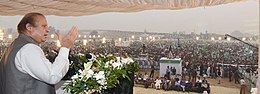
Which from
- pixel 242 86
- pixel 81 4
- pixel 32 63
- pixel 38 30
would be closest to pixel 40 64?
pixel 32 63

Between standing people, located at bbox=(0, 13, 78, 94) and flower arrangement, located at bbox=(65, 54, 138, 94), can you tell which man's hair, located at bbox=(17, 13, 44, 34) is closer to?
standing people, located at bbox=(0, 13, 78, 94)

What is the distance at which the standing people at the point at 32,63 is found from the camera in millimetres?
1302

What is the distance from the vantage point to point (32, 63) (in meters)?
1.30

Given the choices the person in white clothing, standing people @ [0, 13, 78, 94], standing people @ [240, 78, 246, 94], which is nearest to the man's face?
standing people @ [0, 13, 78, 94]

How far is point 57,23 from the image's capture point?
3445 mm

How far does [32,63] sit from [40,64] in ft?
0.12

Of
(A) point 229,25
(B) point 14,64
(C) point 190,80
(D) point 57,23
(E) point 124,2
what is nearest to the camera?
(B) point 14,64

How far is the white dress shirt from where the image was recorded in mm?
1293

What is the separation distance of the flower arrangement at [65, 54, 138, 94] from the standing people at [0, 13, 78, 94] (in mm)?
115

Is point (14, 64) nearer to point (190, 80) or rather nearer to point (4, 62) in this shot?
point (4, 62)

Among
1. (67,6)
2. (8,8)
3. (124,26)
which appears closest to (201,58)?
(124,26)

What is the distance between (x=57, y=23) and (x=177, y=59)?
1.28m

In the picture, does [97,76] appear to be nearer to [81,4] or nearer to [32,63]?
[32,63]

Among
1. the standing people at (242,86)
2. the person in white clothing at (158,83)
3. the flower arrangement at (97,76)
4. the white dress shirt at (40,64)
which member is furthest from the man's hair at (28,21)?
the standing people at (242,86)
